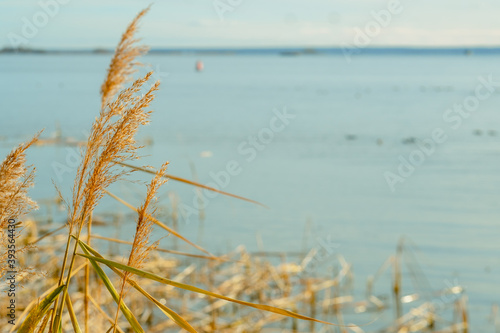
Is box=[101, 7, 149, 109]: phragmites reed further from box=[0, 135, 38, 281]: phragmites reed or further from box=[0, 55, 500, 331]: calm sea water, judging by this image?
box=[0, 135, 38, 281]: phragmites reed

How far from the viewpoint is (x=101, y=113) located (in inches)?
61.2

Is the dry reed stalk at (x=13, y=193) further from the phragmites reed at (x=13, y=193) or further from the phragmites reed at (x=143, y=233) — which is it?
the phragmites reed at (x=143, y=233)

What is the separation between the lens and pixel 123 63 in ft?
7.41

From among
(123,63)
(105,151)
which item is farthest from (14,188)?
(123,63)

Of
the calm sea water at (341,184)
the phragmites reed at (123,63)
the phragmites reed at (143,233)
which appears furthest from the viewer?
the calm sea water at (341,184)

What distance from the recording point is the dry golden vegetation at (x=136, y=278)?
144 centimetres

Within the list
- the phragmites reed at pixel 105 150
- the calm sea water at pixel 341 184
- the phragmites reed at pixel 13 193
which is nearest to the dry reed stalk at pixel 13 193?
the phragmites reed at pixel 13 193

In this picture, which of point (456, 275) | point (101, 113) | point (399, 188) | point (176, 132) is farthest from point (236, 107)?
point (101, 113)

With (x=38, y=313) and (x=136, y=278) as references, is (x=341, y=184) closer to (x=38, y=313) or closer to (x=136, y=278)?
(x=136, y=278)

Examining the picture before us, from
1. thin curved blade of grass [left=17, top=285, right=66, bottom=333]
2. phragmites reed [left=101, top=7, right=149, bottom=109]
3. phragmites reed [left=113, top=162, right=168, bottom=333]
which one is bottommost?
thin curved blade of grass [left=17, top=285, right=66, bottom=333]

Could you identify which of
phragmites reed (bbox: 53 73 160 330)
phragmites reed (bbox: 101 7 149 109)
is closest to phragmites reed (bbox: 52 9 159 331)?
phragmites reed (bbox: 53 73 160 330)

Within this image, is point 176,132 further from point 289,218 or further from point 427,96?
point 427,96

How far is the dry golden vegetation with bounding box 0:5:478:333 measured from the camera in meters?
1.44

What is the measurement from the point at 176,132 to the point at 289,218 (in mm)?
13154
